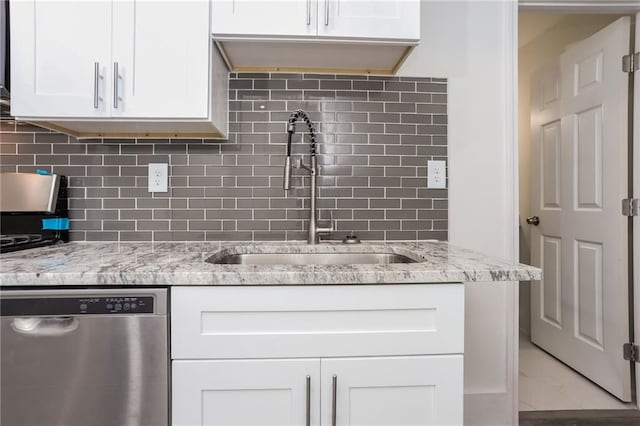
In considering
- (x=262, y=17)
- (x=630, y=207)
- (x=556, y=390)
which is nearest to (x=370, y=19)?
(x=262, y=17)

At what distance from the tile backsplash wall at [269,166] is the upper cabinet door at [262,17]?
36 centimetres

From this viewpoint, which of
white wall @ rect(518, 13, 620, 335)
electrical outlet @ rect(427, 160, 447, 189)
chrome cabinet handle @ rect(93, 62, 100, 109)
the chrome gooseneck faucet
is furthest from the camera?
white wall @ rect(518, 13, 620, 335)

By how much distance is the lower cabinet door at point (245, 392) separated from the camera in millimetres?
965

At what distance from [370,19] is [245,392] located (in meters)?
1.30

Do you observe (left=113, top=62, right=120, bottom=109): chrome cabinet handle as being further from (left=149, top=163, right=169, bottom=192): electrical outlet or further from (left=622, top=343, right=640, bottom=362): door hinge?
(left=622, top=343, right=640, bottom=362): door hinge

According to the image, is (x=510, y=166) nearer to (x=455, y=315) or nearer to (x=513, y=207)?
(x=513, y=207)

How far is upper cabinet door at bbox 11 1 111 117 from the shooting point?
4.19ft

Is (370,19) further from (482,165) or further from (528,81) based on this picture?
(528,81)

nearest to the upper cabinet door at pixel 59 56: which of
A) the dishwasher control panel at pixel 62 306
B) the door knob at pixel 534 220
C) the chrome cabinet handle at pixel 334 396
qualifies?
the dishwasher control panel at pixel 62 306

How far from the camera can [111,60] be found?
1293mm

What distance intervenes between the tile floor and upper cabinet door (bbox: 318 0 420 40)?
76.3 inches

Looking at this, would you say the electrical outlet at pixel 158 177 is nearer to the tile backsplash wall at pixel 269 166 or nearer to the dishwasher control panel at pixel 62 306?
the tile backsplash wall at pixel 269 166

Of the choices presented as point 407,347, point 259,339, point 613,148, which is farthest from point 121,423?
point 613,148

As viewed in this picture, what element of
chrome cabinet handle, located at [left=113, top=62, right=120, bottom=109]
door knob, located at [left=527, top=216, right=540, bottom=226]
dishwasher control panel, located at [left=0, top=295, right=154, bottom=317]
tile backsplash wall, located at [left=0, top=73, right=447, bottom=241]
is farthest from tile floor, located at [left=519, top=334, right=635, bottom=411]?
chrome cabinet handle, located at [left=113, top=62, right=120, bottom=109]
